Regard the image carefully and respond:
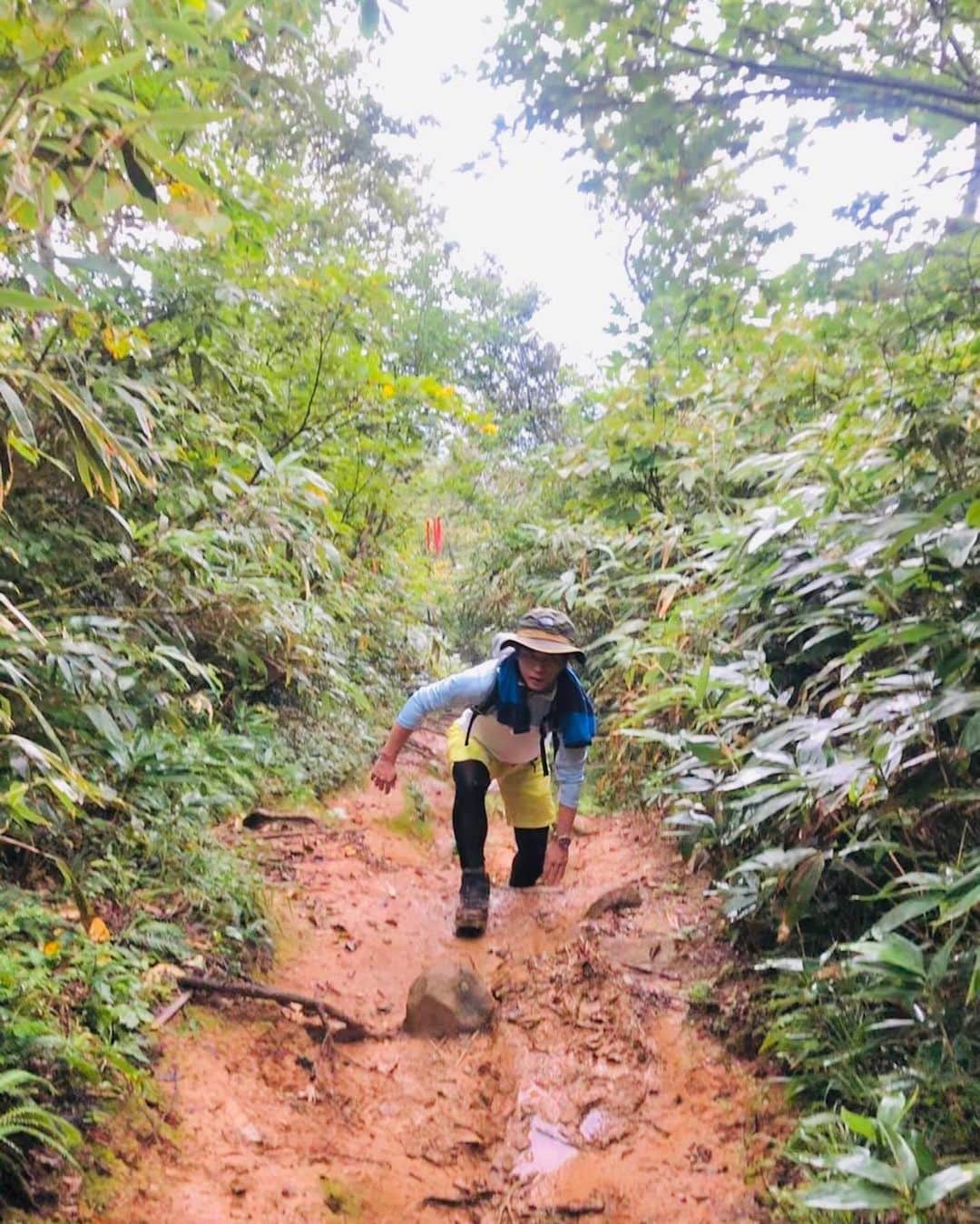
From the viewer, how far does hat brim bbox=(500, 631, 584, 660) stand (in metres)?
3.79

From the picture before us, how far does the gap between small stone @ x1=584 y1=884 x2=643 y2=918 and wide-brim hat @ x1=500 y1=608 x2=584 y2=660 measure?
1199 millimetres

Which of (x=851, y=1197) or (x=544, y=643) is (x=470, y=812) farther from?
(x=851, y=1197)

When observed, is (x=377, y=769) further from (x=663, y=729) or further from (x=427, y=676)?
(x=427, y=676)

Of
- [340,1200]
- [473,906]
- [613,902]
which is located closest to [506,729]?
[473,906]

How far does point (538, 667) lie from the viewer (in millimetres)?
3953

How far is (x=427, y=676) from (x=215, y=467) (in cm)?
415

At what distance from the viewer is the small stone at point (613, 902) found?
3.78 meters

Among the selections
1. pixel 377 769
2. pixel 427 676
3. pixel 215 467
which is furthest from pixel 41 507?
pixel 427 676

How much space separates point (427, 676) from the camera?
8.30 m

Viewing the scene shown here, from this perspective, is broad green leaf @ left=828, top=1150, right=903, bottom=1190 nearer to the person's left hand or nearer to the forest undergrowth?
the forest undergrowth

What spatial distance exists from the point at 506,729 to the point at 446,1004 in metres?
1.55

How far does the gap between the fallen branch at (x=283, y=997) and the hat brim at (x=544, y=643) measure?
178 cm

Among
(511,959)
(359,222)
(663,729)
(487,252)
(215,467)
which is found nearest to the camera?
(511,959)

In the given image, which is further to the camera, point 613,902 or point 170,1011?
point 613,902
